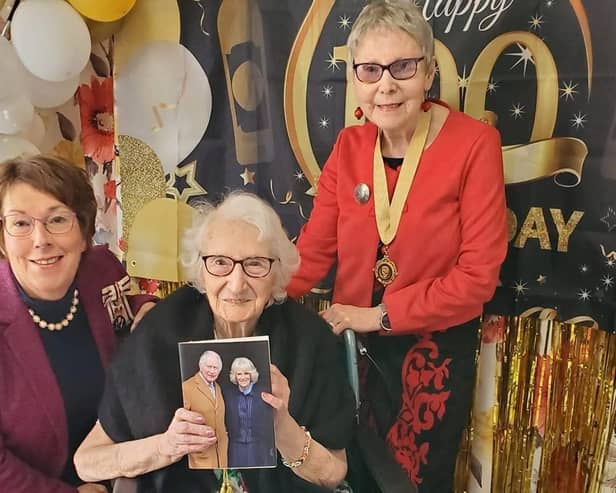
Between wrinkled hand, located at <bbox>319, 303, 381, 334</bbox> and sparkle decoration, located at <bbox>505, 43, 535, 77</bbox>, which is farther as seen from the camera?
sparkle decoration, located at <bbox>505, 43, 535, 77</bbox>

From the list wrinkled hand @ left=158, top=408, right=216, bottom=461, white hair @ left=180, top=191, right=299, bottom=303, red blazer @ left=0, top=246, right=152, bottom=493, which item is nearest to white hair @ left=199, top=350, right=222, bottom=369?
wrinkled hand @ left=158, top=408, right=216, bottom=461

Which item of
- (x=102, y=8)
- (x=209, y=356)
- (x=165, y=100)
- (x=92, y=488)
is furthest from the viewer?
(x=165, y=100)

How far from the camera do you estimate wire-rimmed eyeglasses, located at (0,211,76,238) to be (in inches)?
51.9

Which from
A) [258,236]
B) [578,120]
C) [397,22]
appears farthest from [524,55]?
[258,236]

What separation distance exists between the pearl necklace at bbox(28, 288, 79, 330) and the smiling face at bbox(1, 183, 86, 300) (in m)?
0.04

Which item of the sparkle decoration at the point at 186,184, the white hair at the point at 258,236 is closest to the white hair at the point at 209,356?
the white hair at the point at 258,236

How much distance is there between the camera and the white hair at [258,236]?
132 cm

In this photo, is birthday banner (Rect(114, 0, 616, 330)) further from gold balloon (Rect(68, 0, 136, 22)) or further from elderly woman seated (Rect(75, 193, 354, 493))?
elderly woman seated (Rect(75, 193, 354, 493))

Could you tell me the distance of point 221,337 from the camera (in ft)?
4.47

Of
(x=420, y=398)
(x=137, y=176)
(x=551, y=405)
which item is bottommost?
(x=551, y=405)

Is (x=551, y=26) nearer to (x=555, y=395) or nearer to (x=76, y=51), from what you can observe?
(x=555, y=395)

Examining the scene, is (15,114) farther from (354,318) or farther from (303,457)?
(303,457)

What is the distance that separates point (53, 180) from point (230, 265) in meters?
0.42

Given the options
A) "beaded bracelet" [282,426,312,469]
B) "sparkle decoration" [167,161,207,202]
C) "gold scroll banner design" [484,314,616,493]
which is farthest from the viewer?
"sparkle decoration" [167,161,207,202]
